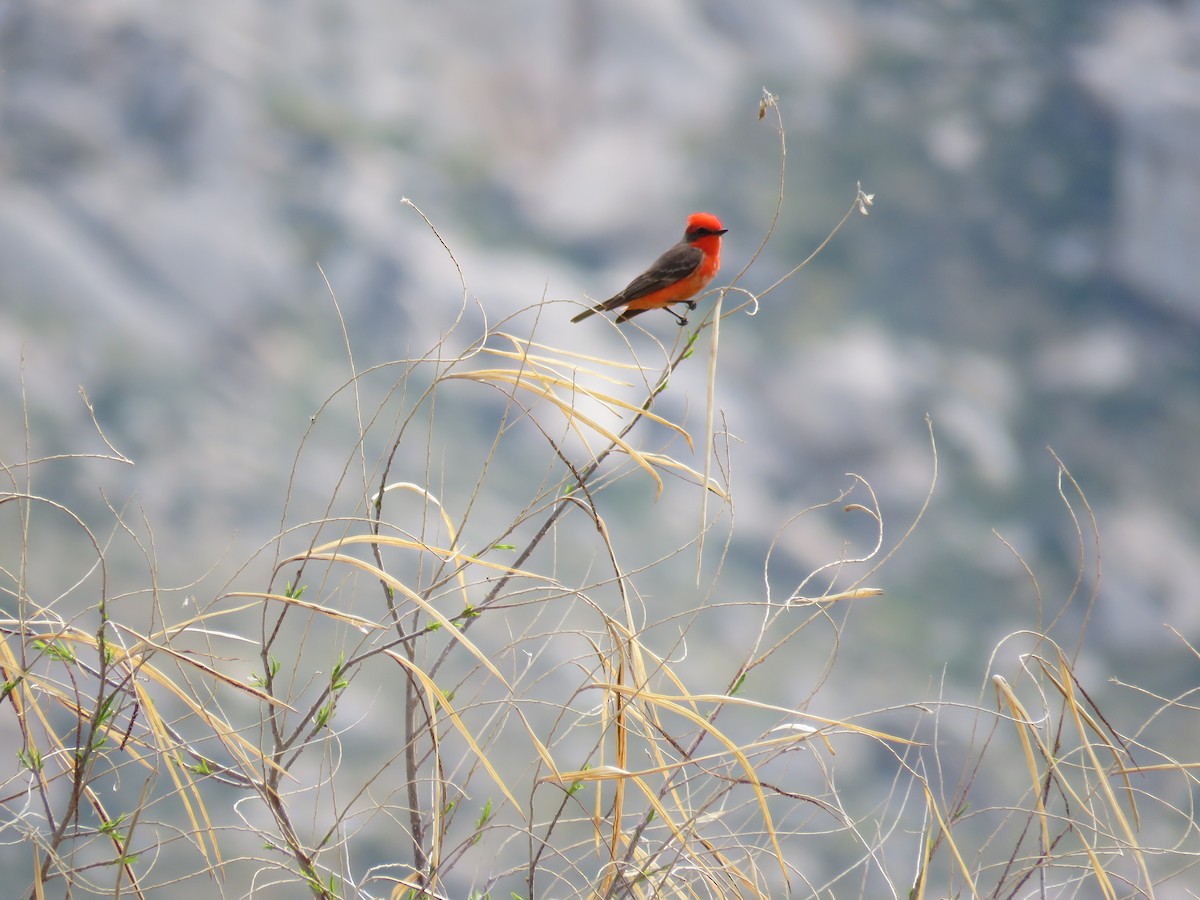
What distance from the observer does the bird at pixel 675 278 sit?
305cm

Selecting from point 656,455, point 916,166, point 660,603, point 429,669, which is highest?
point 656,455

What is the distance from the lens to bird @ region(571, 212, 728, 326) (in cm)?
305

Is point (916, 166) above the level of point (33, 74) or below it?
below

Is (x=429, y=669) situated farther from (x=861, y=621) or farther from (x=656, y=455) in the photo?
(x=861, y=621)

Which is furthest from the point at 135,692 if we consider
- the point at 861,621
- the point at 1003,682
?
the point at 861,621

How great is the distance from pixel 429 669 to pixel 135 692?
0.43m

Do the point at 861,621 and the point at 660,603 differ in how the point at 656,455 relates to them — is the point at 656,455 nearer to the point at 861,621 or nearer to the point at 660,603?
the point at 660,603

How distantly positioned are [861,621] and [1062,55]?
8.37 m

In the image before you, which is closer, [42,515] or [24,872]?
[24,872]

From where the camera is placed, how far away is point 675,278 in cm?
314

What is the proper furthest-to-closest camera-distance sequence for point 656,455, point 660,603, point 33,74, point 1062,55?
point 1062,55 < point 33,74 < point 660,603 < point 656,455

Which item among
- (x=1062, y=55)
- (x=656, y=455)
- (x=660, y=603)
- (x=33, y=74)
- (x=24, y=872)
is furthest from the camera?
(x=1062, y=55)

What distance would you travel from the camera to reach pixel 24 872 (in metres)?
8.82

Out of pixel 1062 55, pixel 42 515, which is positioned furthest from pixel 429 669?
pixel 1062 55
